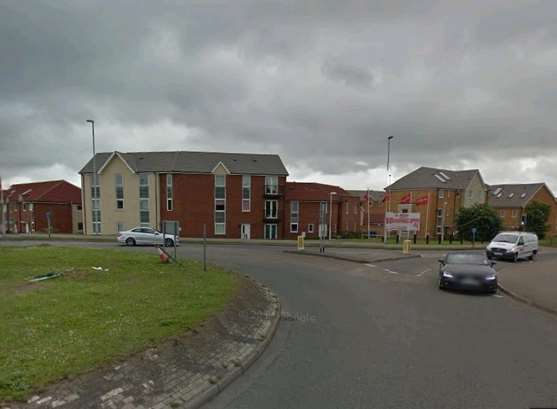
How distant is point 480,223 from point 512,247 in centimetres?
2472

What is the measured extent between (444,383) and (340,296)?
5.22 meters

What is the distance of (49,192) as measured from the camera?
4878 centimetres

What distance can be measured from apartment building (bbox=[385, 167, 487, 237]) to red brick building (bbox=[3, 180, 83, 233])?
4779 cm

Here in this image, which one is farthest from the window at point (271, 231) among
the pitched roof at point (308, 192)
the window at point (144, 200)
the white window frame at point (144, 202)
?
the window at point (144, 200)

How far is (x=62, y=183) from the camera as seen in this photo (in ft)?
170

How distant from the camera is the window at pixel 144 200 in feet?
131

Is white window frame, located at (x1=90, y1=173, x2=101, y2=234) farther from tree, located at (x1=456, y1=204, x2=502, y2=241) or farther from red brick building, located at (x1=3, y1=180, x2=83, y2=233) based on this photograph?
tree, located at (x1=456, y1=204, x2=502, y2=241)

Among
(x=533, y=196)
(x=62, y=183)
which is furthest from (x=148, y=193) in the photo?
(x=533, y=196)

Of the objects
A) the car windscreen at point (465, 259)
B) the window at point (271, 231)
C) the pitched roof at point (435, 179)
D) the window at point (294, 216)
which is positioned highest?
the pitched roof at point (435, 179)

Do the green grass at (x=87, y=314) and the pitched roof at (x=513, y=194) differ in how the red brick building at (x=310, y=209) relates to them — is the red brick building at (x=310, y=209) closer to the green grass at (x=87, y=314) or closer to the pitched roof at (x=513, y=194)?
the green grass at (x=87, y=314)

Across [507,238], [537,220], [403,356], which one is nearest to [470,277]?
[403,356]

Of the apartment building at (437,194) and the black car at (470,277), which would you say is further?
the apartment building at (437,194)

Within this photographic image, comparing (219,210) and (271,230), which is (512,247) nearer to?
(271,230)

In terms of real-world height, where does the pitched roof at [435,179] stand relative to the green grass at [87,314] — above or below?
above
